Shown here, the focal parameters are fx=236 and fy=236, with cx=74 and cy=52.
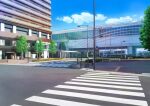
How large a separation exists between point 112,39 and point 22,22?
51.5m

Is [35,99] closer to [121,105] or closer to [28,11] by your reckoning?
[121,105]

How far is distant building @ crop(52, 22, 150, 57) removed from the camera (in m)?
107

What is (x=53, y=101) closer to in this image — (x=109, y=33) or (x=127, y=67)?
(x=127, y=67)

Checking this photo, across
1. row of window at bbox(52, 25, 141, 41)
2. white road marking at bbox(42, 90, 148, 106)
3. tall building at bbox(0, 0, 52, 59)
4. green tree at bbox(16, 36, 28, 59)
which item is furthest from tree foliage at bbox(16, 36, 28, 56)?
white road marking at bbox(42, 90, 148, 106)

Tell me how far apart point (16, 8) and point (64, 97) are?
7146 centimetres

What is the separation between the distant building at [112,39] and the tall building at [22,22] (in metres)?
24.3

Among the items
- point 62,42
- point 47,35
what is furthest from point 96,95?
point 62,42

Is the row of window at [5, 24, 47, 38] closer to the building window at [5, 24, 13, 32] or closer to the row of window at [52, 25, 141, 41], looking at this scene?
the building window at [5, 24, 13, 32]

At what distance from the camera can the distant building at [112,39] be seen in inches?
4208

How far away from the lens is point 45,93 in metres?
9.90

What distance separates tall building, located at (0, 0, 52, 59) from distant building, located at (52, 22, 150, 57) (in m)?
24.3

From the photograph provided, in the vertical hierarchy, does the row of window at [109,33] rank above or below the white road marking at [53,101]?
above

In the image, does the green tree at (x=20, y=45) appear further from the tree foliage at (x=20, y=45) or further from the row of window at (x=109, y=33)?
the row of window at (x=109, y=33)

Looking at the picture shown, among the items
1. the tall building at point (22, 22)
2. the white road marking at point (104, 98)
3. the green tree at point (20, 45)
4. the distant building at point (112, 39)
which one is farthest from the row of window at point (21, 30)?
the white road marking at point (104, 98)
